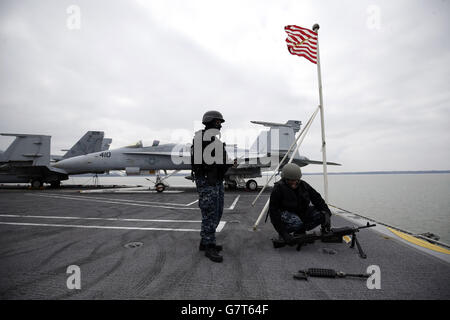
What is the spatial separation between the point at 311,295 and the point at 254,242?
1729mm

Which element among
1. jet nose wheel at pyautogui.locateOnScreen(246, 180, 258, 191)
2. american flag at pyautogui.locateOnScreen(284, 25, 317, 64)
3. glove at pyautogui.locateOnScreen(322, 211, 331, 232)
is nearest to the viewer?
glove at pyautogui.locateOnScreen(322, 211, 331, 232)

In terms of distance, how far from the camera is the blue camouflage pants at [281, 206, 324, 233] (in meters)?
3.23

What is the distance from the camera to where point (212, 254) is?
9.09 feet

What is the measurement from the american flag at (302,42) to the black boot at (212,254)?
5166mm

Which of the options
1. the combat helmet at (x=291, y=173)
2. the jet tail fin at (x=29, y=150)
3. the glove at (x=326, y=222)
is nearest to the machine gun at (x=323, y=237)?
the glove at (x=326, y=222)

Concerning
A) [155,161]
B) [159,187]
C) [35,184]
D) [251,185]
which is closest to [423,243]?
[251,185]

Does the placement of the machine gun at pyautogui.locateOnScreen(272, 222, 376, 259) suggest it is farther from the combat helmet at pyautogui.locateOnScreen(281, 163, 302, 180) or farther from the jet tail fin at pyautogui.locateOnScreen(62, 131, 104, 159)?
the jet tail fin at pyautogui.locateOnScreen(62, 131, 104, 159)

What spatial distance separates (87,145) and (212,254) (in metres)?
22.7

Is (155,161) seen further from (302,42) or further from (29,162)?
(29,162)

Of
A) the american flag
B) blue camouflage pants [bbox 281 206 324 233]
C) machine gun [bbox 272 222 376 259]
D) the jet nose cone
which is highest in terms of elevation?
the american flag

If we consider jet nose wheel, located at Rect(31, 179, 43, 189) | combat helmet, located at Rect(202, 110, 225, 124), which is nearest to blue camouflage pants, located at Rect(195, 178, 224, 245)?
combat helmet, located at Rect(202, 110, 225, 124)

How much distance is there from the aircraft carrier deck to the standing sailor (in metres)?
0.39
